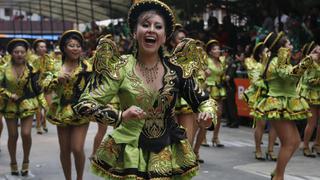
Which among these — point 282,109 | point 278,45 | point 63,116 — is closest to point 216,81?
point 278,45

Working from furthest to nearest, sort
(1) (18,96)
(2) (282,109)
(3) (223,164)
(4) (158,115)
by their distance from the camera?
(3) (223,164) → (1) (18,96) → (2) (282,109) → (4) (158,115)

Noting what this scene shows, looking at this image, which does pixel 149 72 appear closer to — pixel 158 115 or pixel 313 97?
pixel 158 115

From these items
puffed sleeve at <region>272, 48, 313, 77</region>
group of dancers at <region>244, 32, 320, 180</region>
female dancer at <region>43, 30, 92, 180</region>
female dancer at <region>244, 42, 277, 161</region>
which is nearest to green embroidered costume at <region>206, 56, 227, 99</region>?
female dancer at <region>244, 42, 277, 161</region>

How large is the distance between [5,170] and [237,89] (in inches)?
262

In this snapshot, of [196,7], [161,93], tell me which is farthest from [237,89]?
[161,93]

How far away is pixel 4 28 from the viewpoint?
39375 millimetres

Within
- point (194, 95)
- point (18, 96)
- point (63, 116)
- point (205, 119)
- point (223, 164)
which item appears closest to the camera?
point (205, 119)

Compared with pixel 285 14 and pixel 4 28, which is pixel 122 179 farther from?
pixel 4 28

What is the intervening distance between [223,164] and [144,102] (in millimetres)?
4899

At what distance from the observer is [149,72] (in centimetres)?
397

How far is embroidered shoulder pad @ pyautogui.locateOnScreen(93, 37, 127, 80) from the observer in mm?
3863

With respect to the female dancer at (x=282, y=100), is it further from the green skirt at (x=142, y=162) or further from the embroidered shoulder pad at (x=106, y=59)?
the embroidered shoulder pad at (x=106, y=59)

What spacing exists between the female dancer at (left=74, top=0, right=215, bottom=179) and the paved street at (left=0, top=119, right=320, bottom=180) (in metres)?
3.74

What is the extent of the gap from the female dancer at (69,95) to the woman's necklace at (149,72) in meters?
2.87
